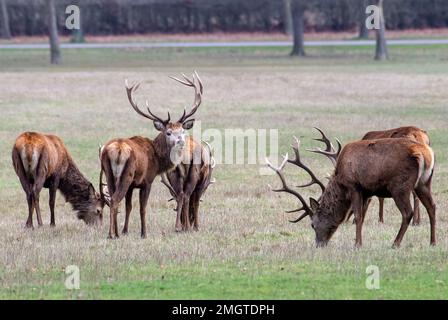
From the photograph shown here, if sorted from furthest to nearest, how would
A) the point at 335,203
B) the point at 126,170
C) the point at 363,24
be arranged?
the point at 363,24 < the point at 126,170 < the point at 335,203

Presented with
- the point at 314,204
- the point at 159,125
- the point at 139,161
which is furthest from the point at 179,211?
the point at 314,204

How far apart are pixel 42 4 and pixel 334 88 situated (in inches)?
1498

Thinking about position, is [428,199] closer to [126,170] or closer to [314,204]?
[314,204]

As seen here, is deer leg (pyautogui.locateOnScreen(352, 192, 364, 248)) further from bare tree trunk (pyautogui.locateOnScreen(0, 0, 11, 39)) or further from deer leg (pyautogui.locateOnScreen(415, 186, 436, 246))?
bare tree trunk (pyautogui.locateOnScreen(0, 0, 11, 39))

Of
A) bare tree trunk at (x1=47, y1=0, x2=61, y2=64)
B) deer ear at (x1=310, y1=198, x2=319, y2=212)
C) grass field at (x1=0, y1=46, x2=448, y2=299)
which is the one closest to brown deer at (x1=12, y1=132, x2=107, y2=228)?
grass field at (x1=0, y1=46, x2=448, y2=299)

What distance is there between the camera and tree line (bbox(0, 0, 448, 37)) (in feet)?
242

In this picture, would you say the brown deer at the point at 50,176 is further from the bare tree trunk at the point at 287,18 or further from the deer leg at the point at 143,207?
the bare tree trunk at the point at 287,18

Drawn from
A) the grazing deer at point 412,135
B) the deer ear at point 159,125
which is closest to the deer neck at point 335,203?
the grazing deer at point 412,135

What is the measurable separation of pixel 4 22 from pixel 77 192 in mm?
58687

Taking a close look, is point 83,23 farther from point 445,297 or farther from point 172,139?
point 445,297

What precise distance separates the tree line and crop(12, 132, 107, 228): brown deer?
2303 inches

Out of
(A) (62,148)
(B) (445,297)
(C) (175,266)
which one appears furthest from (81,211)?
(B) (445,297)

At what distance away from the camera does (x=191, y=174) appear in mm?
15008

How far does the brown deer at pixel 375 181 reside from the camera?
486 inches
